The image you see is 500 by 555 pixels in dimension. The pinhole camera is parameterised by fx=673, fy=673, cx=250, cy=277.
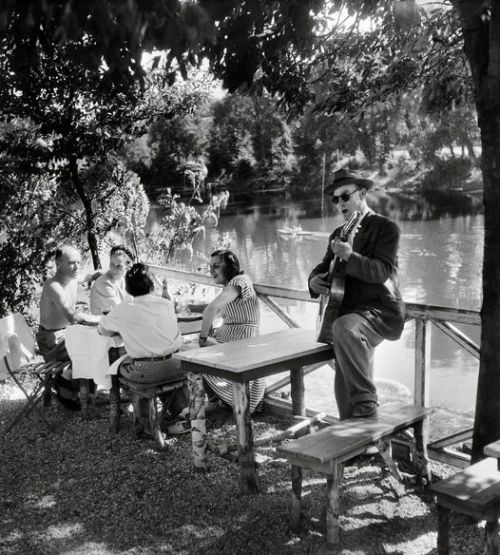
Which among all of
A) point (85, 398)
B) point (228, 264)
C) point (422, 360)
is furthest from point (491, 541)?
point (85, 398)

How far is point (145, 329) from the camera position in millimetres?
4871

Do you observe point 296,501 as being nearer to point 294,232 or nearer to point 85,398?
point 85,398

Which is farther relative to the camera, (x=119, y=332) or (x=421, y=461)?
(x=119, y=332)

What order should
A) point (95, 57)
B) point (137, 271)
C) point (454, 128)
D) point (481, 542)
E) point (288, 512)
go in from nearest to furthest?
point (95, 57) → point (481, 542) → point (288, 512) → point (137, 271) → point (454, 128)

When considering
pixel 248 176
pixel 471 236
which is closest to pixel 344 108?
pixel 471 236

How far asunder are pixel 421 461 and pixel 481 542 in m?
0.71

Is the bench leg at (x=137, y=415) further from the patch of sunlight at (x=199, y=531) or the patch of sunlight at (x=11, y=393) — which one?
the patch of sunlight at (x=11, y=393)

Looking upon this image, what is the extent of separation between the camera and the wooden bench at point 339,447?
331 cm

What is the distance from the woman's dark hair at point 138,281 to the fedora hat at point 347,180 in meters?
1.47

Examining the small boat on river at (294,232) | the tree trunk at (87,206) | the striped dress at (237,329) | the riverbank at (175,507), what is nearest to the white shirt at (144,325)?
the striped dress at (237,329)

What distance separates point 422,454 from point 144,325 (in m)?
2.11

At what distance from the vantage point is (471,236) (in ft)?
109

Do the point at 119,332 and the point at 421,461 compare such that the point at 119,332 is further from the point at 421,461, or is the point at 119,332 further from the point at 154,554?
the point at 421,461

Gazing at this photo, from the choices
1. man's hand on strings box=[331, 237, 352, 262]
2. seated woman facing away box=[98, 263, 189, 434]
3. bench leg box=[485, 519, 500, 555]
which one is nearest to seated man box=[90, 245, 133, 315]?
seated woman facing away box=[98, 263, 189, 434]
